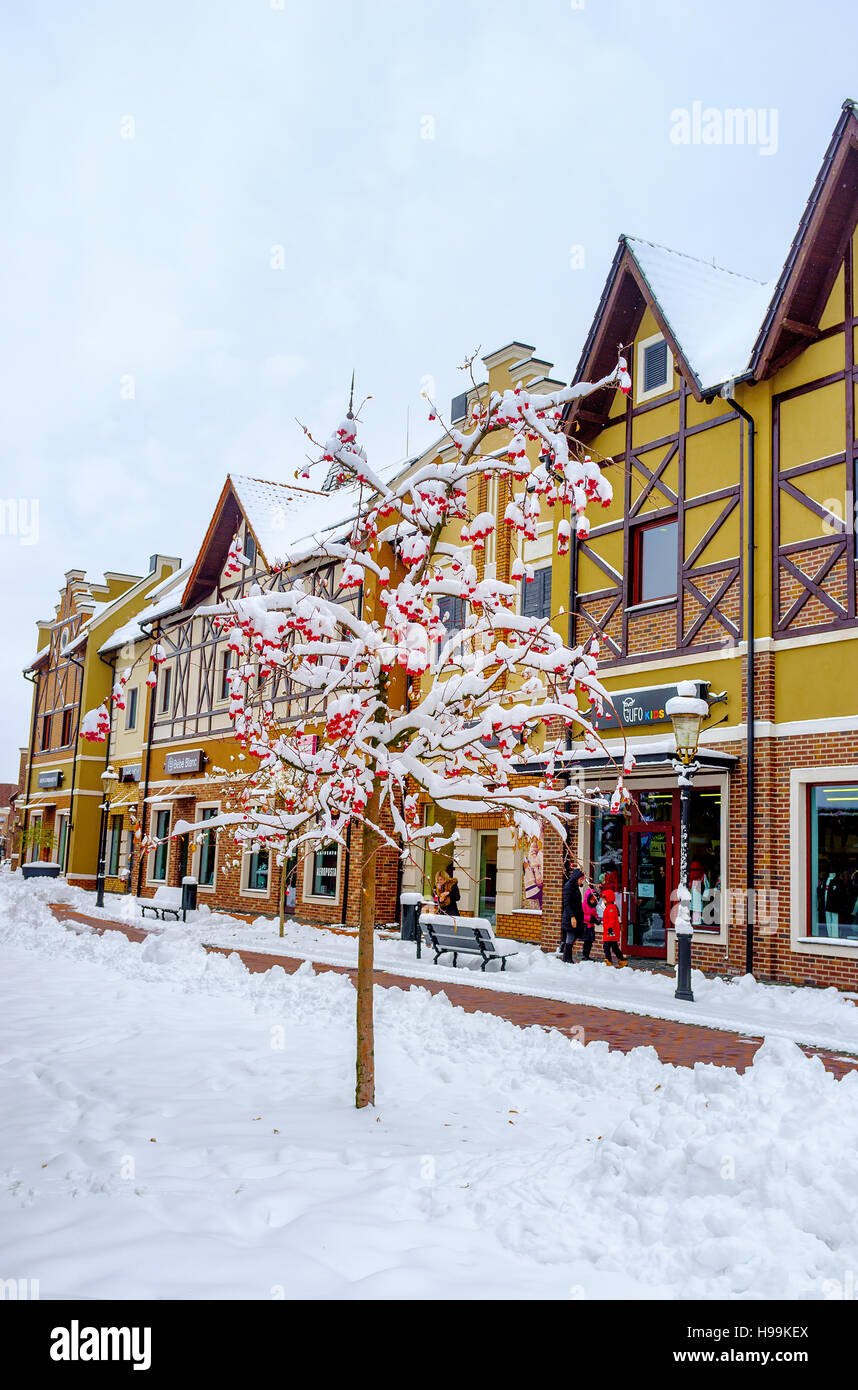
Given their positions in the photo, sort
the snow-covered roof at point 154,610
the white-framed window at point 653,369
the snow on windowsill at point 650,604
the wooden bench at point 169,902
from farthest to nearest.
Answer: the snow-covered roof at point 154,610 < the wooden bench at point 169,902 < the white-framed window at point 653,369 < the snow on windowsill at point 650,604

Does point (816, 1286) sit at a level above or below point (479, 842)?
below

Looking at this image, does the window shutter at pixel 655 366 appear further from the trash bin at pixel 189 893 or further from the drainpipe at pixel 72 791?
the drainpipe at pixel 72 791

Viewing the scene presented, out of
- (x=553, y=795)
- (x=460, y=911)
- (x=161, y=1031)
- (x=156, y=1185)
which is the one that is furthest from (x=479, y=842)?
(x=156, y=1185)

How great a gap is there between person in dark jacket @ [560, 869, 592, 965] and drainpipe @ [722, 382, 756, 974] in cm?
306

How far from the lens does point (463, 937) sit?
53.7 feet

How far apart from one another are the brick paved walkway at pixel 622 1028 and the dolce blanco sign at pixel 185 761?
17.7m

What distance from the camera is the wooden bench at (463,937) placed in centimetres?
1612

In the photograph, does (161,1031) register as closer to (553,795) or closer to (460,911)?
(553,795)

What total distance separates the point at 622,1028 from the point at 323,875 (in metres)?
15.9

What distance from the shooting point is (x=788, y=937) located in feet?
47.5

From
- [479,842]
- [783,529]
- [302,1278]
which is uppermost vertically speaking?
[783,529]

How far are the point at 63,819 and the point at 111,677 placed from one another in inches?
256

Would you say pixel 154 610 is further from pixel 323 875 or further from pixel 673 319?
pixel 673 319

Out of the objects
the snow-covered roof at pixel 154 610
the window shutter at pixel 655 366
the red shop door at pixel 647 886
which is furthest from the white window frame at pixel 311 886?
the window shutter at pixel 655 366
